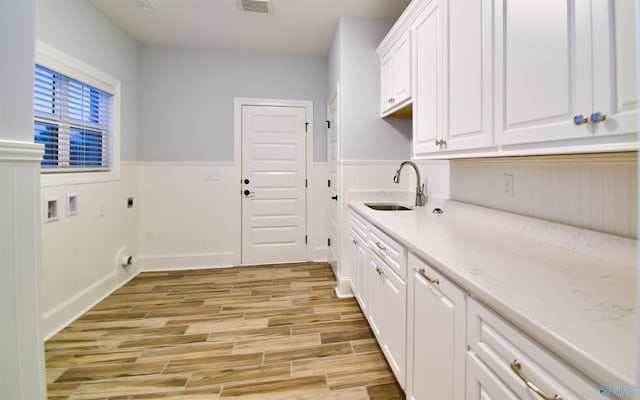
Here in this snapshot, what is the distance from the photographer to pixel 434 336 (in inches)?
44.5

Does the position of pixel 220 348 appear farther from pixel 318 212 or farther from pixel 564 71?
pixel 564 71

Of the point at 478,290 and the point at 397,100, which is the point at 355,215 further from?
the point at 478,290

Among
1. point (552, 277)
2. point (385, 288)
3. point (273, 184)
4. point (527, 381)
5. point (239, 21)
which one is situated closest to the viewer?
point (527, 381)

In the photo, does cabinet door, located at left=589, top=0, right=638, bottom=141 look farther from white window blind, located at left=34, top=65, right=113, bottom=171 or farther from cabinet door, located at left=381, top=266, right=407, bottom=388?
white window blind, located at left=34, top=65, right=113, bottom=171

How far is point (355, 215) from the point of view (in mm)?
2582

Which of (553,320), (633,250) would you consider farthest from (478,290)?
(633,250)

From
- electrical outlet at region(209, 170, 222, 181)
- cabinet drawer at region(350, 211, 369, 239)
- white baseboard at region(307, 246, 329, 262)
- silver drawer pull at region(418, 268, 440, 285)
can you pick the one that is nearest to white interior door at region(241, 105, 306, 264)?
white baseboard at region(307, 246, 329, 262)

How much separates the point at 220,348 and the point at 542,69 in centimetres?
232

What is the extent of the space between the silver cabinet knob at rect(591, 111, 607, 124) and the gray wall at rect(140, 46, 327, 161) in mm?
3261

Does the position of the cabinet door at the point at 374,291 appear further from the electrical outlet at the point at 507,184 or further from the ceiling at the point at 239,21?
the ceiling at the point at 239,21

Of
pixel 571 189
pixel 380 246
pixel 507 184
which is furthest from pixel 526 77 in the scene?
pixel 380 246

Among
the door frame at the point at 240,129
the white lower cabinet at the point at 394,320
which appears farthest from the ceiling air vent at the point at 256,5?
the white lower cabinet at the point at 394,320

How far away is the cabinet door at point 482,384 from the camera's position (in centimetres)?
76

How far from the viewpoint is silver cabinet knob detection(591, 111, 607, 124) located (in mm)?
819
